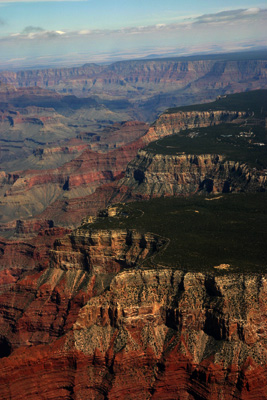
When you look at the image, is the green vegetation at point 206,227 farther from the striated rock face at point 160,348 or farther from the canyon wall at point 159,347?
the striated rock face at point 160,348

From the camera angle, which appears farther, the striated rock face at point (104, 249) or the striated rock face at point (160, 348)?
the striated rock face at point (104, 249)

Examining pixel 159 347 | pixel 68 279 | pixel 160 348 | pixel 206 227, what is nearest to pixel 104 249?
pixel 68 279

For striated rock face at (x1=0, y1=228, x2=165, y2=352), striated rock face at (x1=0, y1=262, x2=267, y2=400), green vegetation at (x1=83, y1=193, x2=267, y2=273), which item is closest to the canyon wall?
striated rock face at (x1=0, y1=262, x2=267, y2=400)

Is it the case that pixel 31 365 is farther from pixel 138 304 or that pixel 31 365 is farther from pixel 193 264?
pixel 193 264

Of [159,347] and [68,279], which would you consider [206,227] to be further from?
[159,347]

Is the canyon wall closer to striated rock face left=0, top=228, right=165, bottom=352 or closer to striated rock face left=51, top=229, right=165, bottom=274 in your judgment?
striated rock face left=51, top=229, right=165, bottom=274

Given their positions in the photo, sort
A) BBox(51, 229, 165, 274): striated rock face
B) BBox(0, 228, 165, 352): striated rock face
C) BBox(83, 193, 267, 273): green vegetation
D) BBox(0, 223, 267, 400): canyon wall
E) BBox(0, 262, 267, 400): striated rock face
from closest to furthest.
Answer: BBox(0, 262, 267, 400): striated rock face → BBox(0, 223, 267, 400): canyon wall → BBox(83, 193, 267, 273): green vegetation → BBox(0, 228, 165, 352): striated rock face → BBox(51, 229, 165, 274): striated rock face

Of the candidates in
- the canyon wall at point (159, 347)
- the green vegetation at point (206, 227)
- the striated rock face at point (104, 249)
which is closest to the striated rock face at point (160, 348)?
the canyon wall at point (159, 347)

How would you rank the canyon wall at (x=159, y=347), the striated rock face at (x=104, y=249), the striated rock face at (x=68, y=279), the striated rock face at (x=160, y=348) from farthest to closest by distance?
the striated rock face at (x=104, y=249), the striated rock face at (x=68, y=279), the canyon wall at (x=159, y=347), the striated rock face at (x=160, y=348)
